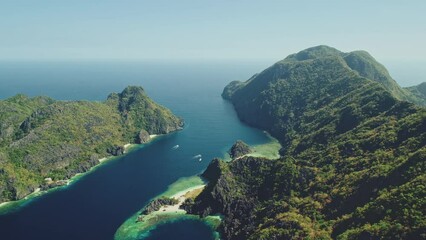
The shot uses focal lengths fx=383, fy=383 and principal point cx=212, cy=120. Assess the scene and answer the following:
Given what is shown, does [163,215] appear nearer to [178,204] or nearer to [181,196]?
[178,204]

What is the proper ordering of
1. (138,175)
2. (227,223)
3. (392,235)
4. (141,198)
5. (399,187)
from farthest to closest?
(138,175) < (141,198) < (227,223) < (399,187) < (392,235)

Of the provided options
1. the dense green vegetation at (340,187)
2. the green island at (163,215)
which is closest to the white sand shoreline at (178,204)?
the green island at (163,215)

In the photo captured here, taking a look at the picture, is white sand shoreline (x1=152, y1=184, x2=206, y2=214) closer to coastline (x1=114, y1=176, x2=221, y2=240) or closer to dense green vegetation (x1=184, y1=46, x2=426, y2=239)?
coastline (x1=114, y1=176, x2=221, y2=240)

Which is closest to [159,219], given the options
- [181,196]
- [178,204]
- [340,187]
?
[178,204]

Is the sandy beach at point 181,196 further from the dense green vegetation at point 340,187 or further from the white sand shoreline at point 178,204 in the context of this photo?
the dense green vegetation at point 340,187

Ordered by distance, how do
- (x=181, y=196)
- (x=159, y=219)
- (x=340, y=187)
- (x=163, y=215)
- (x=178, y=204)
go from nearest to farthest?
(x=340, y=187), (x=159, y=219), (x=163, y=215), (x=178, y=204), (x=181, y=196)

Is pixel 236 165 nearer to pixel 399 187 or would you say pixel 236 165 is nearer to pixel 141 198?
pixel 141 198

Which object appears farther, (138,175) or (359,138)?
(138,175)

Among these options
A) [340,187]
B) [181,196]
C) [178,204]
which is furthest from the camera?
[181,196]

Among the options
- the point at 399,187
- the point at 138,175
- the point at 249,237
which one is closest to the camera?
the point at 399,187

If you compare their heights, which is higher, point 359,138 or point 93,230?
point 359,138

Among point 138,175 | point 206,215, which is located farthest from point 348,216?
point 138,175
